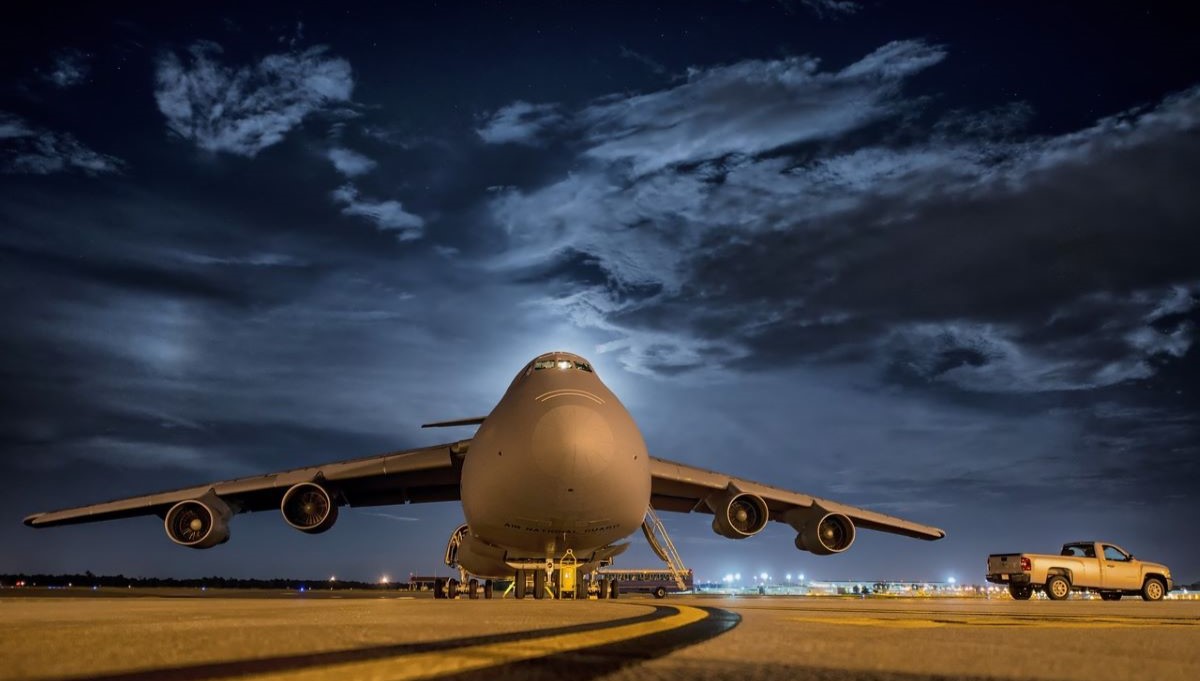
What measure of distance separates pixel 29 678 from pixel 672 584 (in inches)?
1259

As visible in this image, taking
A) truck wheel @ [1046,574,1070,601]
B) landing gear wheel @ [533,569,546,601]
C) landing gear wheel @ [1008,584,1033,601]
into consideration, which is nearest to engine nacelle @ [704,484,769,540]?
landing gear wheel @ [533,569,546,601]

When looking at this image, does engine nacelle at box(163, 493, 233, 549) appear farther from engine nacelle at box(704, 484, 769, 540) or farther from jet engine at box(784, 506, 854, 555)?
jet engine at box(784, 506, 854, 555)

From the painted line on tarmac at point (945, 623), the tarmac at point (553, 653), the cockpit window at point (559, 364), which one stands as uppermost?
the cockpit window at point (559, 364)

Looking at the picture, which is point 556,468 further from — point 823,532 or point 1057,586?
point 1057,586

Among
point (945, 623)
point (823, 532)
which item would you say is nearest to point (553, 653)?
point (945, 623)

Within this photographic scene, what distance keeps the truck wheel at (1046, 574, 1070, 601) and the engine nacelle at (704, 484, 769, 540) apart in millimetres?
7888

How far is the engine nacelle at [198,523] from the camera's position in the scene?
699 inches

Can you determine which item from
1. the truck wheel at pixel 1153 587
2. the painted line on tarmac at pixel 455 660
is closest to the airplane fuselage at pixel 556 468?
the painted line on tarmac at pixel 455 660

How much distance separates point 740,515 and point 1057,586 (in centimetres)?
868

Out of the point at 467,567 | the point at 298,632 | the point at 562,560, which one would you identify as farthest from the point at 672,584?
the point at 298,632

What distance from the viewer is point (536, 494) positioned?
39.4ft

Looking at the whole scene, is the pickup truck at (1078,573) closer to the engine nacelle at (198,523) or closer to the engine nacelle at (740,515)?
the engine nacelle at (740,515)

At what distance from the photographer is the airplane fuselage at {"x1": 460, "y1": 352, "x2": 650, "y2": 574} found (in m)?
11.7

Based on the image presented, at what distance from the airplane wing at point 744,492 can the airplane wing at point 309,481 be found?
5000 millimetres
